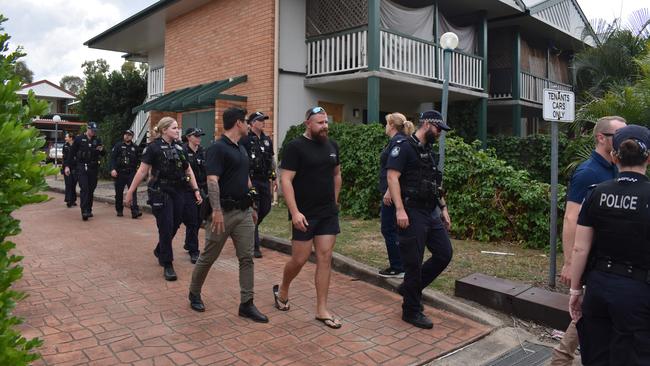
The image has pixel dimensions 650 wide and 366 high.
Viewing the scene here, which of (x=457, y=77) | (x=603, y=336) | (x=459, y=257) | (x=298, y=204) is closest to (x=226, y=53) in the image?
(x=457, y=77)

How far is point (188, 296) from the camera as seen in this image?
189 inches

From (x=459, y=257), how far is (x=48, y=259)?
531 cm

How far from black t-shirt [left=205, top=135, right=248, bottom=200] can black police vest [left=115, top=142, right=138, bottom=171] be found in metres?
6.69

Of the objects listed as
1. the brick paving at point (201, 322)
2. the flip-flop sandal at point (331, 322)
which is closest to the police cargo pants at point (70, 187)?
the brick paving at point (201, 322)

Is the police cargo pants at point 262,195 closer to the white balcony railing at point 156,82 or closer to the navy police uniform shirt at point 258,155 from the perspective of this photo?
the navy police uniform shirt at point 258,155

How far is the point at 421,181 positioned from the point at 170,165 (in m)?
2.92

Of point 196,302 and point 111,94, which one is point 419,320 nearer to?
point 196,302

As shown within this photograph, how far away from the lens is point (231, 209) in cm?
434

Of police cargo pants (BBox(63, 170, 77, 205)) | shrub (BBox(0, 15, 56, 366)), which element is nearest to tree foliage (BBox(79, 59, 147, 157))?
police cargo pants (BBox(63, 170, 77, 205))

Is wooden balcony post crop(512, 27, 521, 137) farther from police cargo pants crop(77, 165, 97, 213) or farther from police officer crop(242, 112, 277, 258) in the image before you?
police cargo pants crop(77, 165, 97, 213)

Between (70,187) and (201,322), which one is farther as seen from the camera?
(70,187)

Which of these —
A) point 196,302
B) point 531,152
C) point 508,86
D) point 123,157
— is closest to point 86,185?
point 123,157

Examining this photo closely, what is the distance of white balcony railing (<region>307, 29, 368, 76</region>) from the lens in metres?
11.4

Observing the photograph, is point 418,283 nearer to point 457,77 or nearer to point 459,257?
point 459,257
